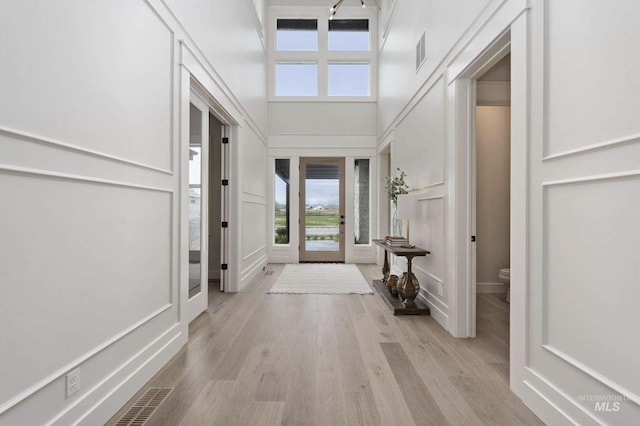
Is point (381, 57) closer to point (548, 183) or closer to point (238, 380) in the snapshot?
point (548, 183)

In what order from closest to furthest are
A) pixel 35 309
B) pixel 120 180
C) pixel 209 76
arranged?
pixel 35 309 < pixel 120 180 < pixel 209 76

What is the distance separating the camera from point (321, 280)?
531cm

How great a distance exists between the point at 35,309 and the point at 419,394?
6.36 feet

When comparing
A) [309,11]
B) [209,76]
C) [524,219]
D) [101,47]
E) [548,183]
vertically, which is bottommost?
[524,219]

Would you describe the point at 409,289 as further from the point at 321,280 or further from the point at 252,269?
the point at 252,269

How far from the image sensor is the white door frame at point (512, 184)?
193 cm

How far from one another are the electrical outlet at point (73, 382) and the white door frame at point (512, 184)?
2279 millimetres

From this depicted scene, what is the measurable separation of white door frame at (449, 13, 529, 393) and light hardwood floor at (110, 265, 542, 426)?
0.28 metres

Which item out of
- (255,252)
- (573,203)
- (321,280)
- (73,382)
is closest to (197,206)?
(73,382)

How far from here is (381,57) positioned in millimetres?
6543

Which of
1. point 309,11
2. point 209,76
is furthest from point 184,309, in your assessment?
point 309,11

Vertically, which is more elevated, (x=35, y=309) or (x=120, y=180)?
(x=120, y=180)

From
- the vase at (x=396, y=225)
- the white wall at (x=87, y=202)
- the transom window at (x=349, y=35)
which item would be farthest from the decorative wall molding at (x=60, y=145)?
the transom window at (x=349, y=35)

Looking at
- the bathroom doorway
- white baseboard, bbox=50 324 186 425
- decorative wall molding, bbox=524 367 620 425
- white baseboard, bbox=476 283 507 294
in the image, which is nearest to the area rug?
white baseboard, bbox=476 283 507 294
